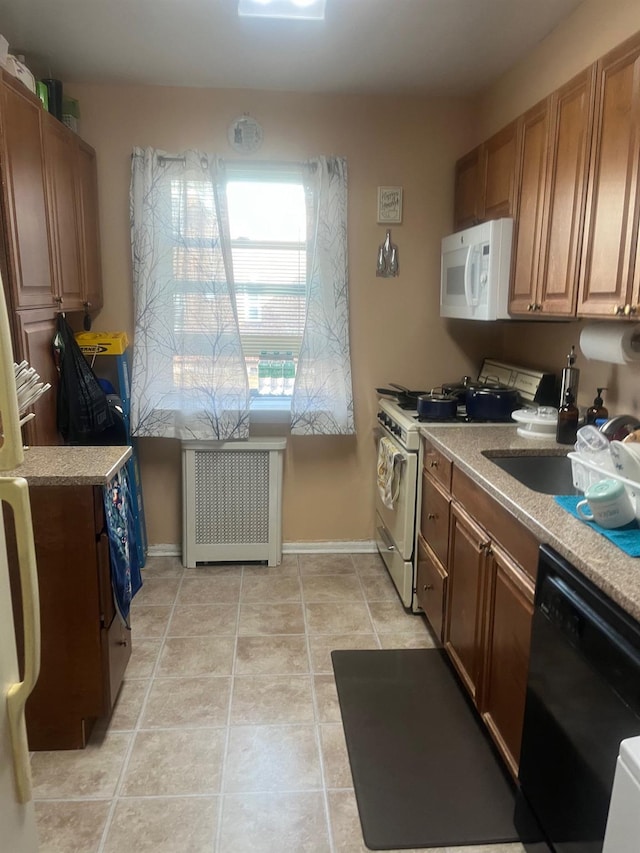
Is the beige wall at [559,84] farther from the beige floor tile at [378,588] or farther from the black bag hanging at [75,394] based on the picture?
the black bag hanging at [75,394]

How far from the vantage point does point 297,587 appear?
3.17m

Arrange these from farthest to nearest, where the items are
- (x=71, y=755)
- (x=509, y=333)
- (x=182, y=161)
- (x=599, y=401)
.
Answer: (x=509, y=333)
(x=182, y=161)
(x=599, y=401)
(x=71, y=755)

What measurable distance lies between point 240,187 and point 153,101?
1.94ft

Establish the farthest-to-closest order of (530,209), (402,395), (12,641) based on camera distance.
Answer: (402,395) < (530,209) < (12,641)

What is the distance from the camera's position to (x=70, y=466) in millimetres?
1939

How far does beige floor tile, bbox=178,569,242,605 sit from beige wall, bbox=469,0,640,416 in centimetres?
191

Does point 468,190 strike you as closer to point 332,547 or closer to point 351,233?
point 351,233

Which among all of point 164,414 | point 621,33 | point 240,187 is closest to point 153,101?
point 240,187

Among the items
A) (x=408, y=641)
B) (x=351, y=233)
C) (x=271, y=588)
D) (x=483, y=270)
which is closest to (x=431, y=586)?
(x=408, y=641)

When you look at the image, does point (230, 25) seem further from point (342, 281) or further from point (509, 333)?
point (509, 333)

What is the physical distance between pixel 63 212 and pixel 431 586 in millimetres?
2288

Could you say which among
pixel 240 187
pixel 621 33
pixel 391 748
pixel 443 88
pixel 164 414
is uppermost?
pixel 443 88

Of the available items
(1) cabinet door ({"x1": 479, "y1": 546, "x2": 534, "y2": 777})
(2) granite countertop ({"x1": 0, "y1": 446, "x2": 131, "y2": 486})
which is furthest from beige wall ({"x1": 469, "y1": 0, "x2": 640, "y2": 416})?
(2) granite countertop ({"x1": 0, "y1": 446, "x2": 131, "y2": 486})

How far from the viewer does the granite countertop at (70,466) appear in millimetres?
1843
